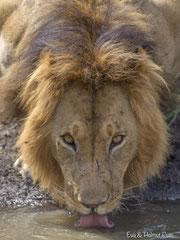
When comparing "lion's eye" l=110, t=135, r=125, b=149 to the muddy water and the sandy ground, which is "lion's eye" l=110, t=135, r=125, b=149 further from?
the sandy ground

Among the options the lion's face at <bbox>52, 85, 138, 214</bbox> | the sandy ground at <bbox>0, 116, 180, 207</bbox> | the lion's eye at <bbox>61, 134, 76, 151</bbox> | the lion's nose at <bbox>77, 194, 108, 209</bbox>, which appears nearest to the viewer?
the lion's nose at <bbox>77, 194, 108, 209</bbox>

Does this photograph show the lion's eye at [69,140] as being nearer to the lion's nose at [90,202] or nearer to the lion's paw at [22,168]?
the lion's nose at [90,202]

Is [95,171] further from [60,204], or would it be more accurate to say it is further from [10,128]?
[10,128]

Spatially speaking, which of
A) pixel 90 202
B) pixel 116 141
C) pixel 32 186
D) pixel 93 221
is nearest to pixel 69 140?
pixel 116 141

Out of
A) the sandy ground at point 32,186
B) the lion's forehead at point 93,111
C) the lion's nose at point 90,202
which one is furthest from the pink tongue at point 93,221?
the sandy ground at point 32,186

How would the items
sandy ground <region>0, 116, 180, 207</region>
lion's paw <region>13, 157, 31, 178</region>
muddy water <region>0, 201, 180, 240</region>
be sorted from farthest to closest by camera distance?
lion's paw <region>13, 157, 31, 178</region>
sandy ground <region>0, 116, 180, 207</region>
muddy water <region>0, 201, 180, 240</region>

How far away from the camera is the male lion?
358cm

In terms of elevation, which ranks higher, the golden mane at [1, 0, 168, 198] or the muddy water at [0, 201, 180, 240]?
the golden mane at [1, 0, 168, 198]

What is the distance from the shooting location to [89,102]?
3.65 metres

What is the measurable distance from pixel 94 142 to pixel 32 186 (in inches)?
57.1

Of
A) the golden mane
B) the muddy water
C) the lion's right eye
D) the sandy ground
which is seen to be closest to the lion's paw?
the sandy ground

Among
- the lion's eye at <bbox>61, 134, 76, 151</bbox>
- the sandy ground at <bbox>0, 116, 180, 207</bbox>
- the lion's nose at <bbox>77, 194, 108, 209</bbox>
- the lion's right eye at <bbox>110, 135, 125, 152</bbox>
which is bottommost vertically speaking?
the sandy ground at <bbox>0, 116, 180, 207</bbox>

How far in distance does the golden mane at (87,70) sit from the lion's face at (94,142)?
8 cm

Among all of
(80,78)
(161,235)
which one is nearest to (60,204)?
(161,235)
